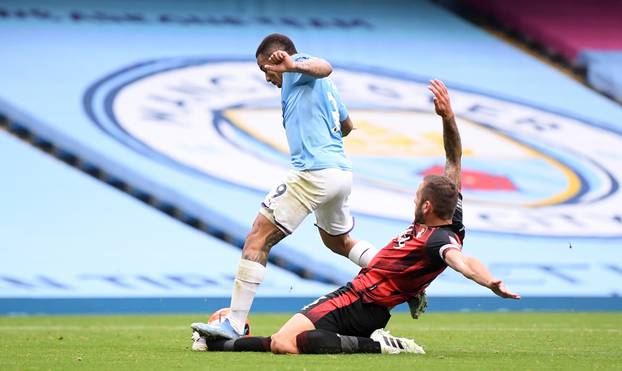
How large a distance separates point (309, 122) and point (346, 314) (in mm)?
1460

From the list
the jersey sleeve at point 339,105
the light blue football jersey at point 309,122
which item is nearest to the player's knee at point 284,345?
the light blue football jersey at point 309,122

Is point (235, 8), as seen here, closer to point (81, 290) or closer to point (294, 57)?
point (81, 290)

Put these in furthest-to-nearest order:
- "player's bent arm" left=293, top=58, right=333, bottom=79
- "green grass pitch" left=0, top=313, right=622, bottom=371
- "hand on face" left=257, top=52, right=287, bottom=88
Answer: "hand on face" left=257, top=52, right=287, bottom=88 → "player's bent arm" left=293, top=58, right=333, bottom=79 → "green grass pitch" left=0, top=313, right=622, bottom=371

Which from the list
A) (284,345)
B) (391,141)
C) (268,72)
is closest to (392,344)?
(284,345)

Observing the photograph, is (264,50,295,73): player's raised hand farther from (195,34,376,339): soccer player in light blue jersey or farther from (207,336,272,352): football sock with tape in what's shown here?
(207,336,272,352): football sock with tape

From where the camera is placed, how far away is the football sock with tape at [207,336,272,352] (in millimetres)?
7844

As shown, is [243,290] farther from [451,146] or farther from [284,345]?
[451,146]

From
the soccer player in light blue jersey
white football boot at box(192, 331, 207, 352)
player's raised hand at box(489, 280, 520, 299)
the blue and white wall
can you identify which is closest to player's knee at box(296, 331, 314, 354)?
the soccer player in light blue jersey

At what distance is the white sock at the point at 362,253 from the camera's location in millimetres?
8570

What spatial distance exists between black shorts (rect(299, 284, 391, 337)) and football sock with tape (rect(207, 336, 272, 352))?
0.33 meters

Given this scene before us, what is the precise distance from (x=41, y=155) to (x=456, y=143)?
36.2 feet

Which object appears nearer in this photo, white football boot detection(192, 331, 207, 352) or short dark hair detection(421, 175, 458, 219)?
short dark hair detection(421, 175, 458, 219)

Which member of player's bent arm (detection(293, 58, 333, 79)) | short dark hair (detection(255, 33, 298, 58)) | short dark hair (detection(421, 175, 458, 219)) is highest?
short dark hair (detection(255, 33, 298, 58))

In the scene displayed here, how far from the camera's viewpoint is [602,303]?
51.6 ft
